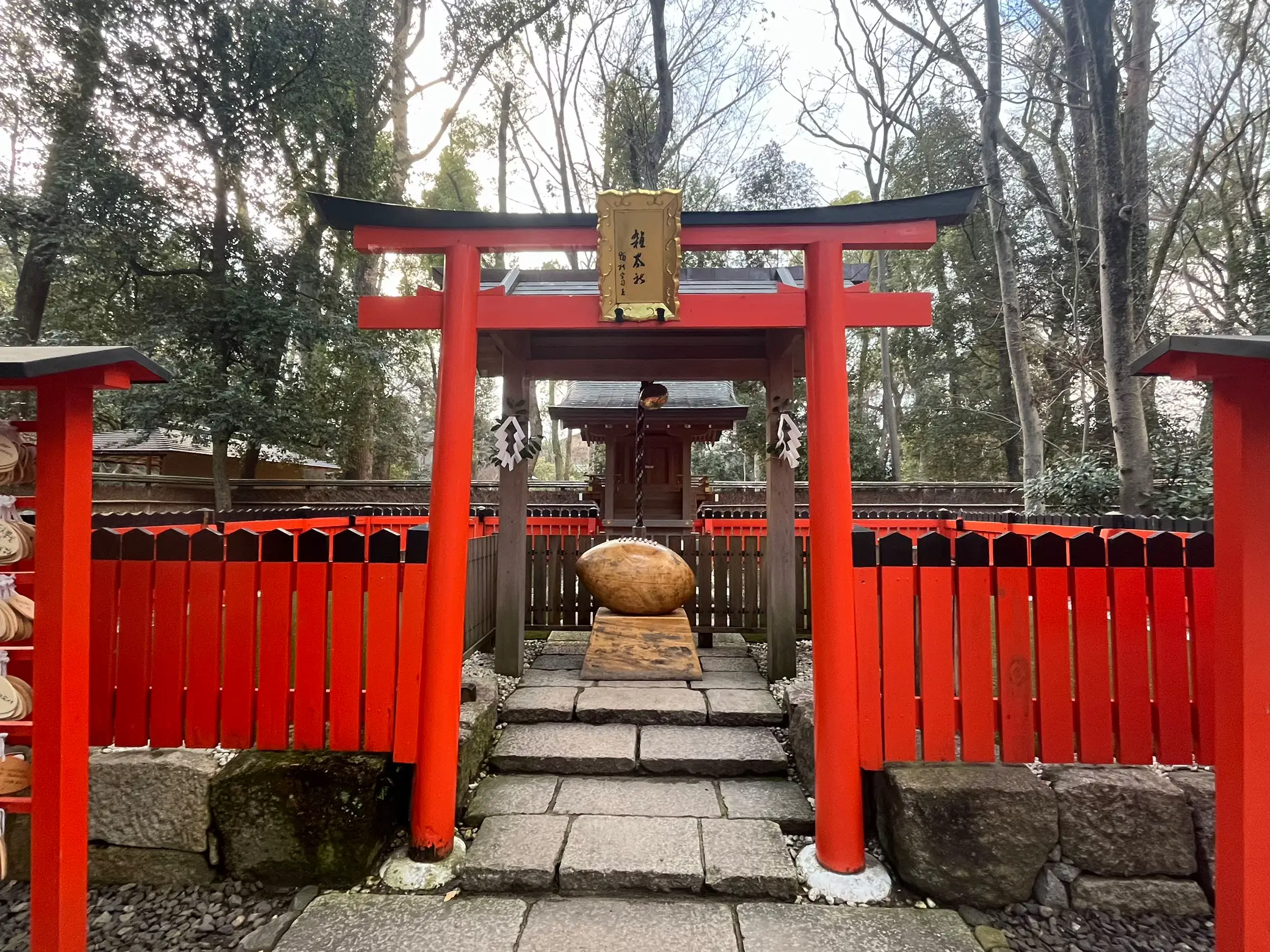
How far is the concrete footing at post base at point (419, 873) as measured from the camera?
261 cm

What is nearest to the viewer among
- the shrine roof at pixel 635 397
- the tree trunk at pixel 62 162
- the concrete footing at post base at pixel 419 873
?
the concrete footing at post base at pixel 419 873

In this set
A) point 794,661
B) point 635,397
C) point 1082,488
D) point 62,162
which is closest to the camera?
point 794,661

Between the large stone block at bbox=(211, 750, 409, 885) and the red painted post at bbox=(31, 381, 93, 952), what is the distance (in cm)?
60

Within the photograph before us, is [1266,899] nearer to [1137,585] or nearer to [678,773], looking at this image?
[1137,585]

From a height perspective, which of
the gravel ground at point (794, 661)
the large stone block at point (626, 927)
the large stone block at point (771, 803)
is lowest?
the large stone block at point (626, 927)

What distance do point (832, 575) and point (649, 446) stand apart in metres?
6.92

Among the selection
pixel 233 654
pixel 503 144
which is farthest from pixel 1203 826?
pixel 503 144

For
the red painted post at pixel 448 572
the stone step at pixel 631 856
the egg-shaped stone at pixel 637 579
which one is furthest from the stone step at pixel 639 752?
the egg-shaped stone at pixel 637 579

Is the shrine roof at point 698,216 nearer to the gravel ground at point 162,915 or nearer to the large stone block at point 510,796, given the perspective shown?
the large stone block at point 510,796

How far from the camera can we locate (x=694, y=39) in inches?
624

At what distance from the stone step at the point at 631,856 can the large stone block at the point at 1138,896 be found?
1.23 meters

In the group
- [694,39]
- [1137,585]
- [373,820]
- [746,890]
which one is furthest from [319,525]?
[694,39]

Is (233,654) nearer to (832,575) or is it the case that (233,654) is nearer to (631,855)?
(631,855)

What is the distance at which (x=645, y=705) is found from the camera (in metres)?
3.93
